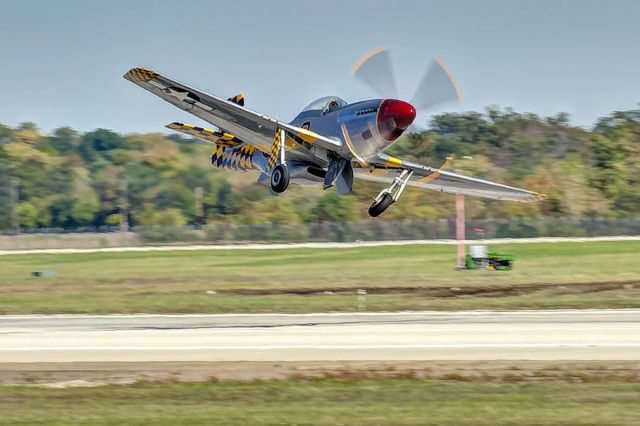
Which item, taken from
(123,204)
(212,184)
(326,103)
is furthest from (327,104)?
(123,204)

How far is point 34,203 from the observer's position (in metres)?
103

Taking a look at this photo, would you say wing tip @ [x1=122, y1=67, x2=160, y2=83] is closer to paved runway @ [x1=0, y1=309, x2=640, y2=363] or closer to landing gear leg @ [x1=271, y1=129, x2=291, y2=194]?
landing gear leg @ [x1=271, y1=129, x2=291, y2=194]

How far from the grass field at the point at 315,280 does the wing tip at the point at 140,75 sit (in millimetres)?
15240

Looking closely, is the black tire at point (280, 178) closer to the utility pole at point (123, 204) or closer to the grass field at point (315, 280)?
the grass field at point (315, 280)

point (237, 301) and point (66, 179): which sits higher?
point (66, 179)

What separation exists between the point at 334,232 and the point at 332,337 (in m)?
55.5

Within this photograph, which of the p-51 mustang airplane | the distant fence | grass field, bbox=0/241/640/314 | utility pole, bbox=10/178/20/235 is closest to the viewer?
the p-51 mustang airplane

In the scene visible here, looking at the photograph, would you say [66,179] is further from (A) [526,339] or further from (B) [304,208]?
(A) [526,339]

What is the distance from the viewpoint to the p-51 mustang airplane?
2884cm

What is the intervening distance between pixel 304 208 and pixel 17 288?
40093 mm

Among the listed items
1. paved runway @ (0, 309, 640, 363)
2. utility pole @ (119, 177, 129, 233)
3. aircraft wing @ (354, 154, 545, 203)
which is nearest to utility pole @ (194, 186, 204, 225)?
utility pole @ (119, 177, 129, 233)

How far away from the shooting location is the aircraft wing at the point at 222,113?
27641 millimetres

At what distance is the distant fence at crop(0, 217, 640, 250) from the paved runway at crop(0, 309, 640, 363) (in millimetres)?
47265

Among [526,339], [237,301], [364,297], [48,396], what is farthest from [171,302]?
[48,396]
